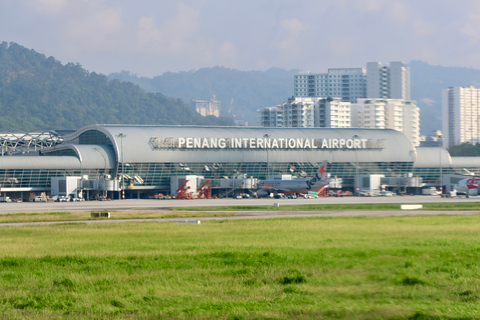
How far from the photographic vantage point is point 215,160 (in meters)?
168

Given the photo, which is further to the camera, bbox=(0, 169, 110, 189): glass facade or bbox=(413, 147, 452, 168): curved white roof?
bbox=(413, 147, 452, 168): curved white roof

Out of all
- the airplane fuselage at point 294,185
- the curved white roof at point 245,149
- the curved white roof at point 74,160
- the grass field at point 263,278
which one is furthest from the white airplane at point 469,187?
the grass field at point 263,278

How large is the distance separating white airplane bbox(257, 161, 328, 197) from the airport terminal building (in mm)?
5903

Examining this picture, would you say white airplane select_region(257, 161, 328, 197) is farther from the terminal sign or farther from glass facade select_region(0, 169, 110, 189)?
glass facade select_region(0, 169, 110, 189)

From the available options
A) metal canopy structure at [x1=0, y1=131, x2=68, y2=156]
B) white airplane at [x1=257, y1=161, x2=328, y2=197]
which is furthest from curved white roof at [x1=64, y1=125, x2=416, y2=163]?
white airplane at [x1=257, y1=161, x2=328, y2=197]

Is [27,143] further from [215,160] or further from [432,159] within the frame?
[432,159]

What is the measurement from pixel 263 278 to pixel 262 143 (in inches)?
5793

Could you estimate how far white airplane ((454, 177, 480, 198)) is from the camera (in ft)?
486

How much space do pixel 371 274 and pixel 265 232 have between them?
83.3ft

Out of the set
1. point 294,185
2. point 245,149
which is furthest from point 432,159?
point 294,185

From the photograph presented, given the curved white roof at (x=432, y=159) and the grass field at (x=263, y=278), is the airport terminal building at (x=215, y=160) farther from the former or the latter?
the grass field at (x=263, y=278)

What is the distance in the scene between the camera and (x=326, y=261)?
→ 2606cm

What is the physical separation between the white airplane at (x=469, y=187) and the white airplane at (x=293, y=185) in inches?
1243

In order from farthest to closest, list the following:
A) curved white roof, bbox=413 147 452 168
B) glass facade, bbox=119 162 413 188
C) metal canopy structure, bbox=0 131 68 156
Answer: curved white roof, bbox=413 147 452 168 → metal canopy structure, bbox=0 131 68 156 → glass facade, bbox=119 162 413 188
